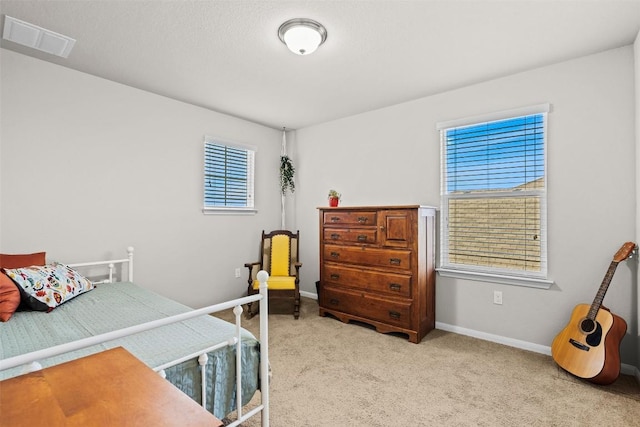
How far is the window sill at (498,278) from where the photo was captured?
274cm

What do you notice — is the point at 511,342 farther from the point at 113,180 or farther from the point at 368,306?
the point at 113,180

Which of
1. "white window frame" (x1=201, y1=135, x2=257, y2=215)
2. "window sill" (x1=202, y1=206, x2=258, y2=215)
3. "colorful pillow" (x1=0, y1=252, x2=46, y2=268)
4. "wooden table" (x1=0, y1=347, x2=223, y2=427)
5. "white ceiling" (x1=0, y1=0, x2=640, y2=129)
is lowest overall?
"wooden table" (x1=0, y1=347, x2=223, y2=427)

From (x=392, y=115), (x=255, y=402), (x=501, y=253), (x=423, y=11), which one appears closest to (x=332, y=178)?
(x=392, y=115)

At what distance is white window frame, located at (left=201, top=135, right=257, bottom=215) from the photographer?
12.5ft

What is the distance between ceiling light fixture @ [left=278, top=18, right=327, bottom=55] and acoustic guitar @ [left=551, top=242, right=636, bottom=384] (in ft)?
8.65

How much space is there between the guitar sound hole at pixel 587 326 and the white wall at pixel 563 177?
13.2 inches

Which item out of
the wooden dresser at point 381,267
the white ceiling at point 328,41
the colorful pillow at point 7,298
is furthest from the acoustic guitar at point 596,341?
the colorful pillow at point 7,298

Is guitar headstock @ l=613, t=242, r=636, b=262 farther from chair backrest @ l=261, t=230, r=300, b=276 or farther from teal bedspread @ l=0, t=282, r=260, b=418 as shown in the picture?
chair backrest @ l=261, t=230, r=300, b=276

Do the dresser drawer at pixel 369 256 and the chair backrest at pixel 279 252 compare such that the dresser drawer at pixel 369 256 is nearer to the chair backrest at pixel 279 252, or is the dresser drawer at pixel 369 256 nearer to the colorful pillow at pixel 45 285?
the chair backrest at pixel 279 252

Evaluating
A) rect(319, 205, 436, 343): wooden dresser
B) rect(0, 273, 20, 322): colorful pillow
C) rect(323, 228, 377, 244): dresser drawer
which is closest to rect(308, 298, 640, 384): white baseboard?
rect(319, 205, 436, 343): wooden dresser

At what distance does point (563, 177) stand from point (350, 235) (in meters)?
1.95

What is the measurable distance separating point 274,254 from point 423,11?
303cm

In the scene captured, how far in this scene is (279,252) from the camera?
4.11 m

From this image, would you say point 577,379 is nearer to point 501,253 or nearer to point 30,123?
point 501,253
